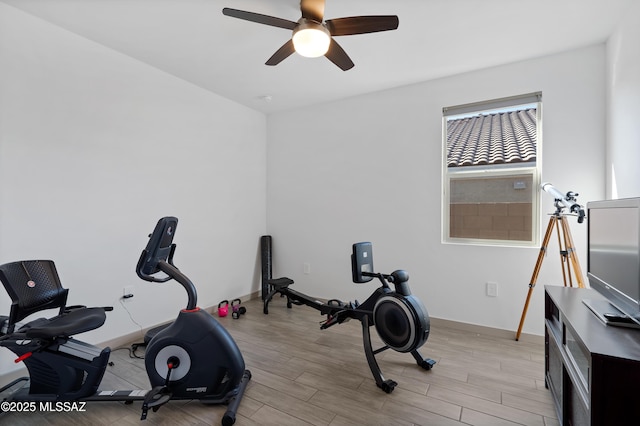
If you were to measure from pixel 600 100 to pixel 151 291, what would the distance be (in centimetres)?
460

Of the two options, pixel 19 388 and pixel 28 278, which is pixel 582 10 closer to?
pixel 28 278

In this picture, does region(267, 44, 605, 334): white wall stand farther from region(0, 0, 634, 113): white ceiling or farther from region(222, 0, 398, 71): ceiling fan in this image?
region(222, 0, 398, 71): ceiling fan

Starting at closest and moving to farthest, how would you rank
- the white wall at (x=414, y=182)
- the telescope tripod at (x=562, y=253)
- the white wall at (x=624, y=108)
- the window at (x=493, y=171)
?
the white wall at (x=624, y=108), the telescope tripod at (x=562, y=253), the white wall at (x=414, y=182), the window at (x=493, y=171)

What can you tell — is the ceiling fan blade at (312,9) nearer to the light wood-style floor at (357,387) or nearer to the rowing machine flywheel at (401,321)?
the rowing machine flywheel at (401,321)

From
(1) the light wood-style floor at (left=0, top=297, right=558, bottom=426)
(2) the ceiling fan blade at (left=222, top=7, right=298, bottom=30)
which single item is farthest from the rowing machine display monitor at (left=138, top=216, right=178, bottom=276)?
(2) the ceiling fan blade at (left=222, top=7, right=298, bottom=30)

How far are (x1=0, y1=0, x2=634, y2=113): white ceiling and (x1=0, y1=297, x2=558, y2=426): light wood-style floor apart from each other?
8.88ft

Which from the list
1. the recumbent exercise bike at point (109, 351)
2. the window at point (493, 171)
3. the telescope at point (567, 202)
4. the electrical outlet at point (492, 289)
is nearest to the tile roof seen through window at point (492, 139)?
the window at point (493, 171)

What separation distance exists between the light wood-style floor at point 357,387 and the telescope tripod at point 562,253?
591 mm

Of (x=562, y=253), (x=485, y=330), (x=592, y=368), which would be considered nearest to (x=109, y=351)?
(x=592, y=368)

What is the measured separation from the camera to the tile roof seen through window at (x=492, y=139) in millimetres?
2883

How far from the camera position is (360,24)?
1.81 meters

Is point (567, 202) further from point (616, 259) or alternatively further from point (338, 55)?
point (338, 55)

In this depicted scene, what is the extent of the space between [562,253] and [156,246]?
3.14m

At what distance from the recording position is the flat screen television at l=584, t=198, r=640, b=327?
127 cm
